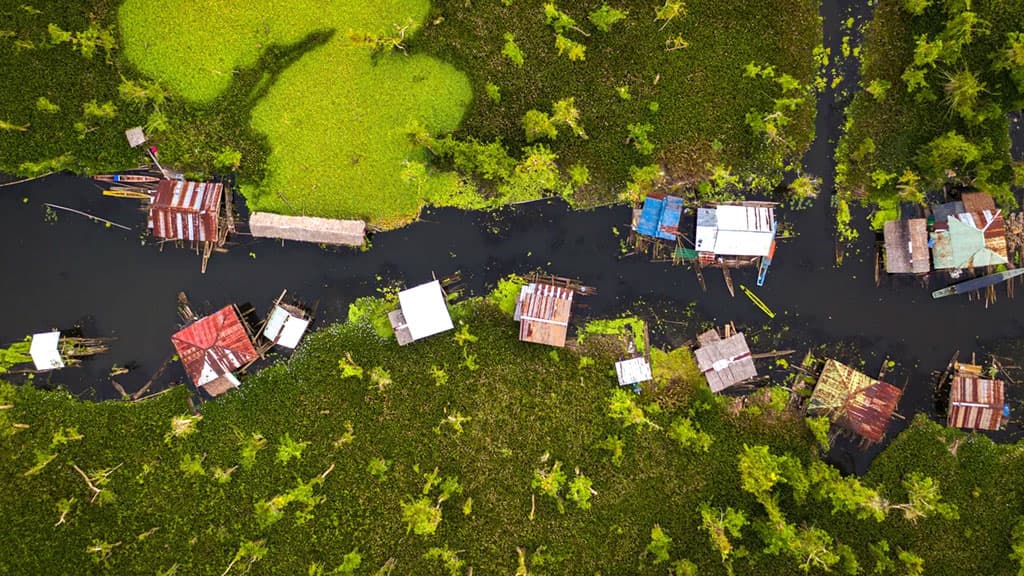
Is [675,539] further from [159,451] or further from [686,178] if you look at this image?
[159,451]

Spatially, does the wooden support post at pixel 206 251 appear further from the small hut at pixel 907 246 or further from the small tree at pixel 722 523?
the small hut at pixel 907 246

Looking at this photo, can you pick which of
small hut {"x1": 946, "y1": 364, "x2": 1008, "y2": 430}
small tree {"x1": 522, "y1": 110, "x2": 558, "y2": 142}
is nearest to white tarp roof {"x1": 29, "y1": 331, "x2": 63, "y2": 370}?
small tree {"x1": 522, "y1": 110, "x2": 558, "y2": 142}

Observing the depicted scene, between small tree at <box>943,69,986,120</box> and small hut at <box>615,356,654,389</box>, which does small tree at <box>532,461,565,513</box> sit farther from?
small tree at <box>943,69,986,120</box>

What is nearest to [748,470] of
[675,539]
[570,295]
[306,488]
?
[675,539]

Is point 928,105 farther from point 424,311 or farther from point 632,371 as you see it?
point 424,311

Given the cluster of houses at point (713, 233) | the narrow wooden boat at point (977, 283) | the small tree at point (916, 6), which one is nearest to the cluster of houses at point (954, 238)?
the narrow wooden boat at point (977, 283)

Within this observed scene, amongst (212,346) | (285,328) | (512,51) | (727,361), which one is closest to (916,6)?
(727,361)

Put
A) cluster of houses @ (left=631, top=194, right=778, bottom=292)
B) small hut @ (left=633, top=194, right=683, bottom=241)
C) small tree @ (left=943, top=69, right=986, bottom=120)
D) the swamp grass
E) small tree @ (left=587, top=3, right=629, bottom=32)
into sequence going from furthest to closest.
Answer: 1. small tree @ (left=587, top=3, right=629, bottom=32)
2. the swamp grass
3. small hut @ (left=633, top=194, right=683, bottom=241)
4. cluster of houses @ (left=631, top=194, right=778, bottom=292)
5. small tree @ (left=943, top=69, right=986, bottom=120)
